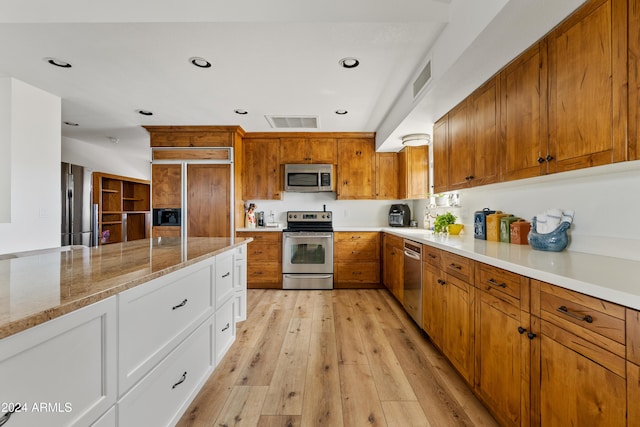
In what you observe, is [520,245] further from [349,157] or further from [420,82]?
[349,157]

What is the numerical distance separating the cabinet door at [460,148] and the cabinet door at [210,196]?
9.64 ft

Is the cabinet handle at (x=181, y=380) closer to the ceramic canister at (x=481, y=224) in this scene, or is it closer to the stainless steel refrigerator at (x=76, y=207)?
the ceramic canister at (x=481, y=224)

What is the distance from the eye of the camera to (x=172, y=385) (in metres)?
1.34

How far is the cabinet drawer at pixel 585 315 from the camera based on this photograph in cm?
83

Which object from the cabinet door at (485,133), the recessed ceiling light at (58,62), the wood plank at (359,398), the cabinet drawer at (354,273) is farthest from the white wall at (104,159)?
the cabinet door at (485,133)

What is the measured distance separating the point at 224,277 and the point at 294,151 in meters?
2.72

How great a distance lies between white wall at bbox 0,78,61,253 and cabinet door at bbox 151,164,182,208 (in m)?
1.14

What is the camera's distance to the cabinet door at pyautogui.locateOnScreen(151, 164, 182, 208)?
13.4 ft

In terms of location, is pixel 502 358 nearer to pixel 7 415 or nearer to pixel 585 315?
pixel 585 315

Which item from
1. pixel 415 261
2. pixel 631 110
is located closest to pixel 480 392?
pixel 415 261

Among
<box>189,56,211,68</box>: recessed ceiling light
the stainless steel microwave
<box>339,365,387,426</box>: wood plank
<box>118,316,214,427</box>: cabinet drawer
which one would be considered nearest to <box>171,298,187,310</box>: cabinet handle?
<box>118,316,214,427</box>: cabinet drawer

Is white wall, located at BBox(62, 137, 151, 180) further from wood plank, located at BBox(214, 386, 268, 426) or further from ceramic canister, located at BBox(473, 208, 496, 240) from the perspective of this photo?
ceramic canister, located at BBox(473, 208, 496, 240)

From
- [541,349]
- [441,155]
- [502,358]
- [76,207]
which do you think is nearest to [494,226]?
[441,155]

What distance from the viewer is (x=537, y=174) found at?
5.17 feet
